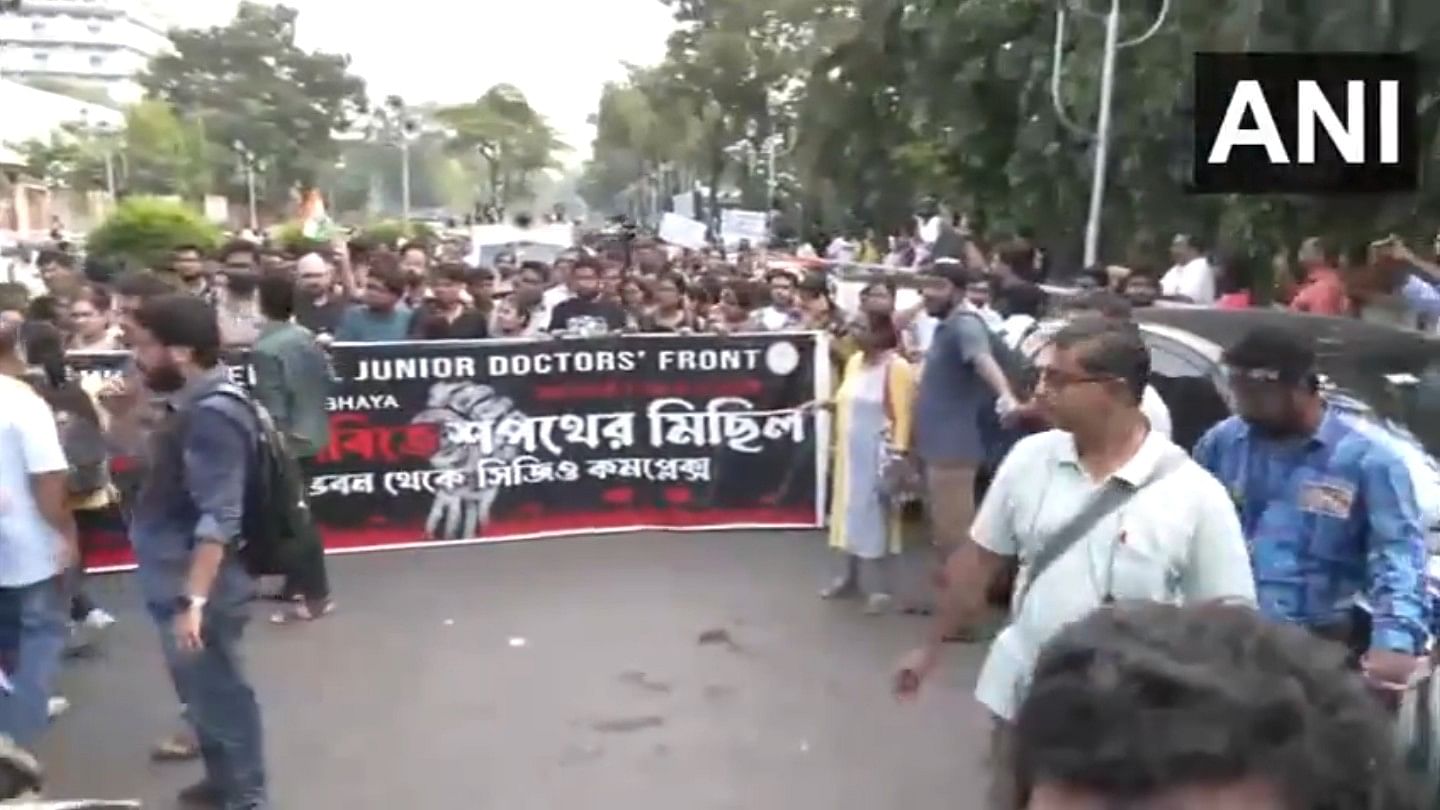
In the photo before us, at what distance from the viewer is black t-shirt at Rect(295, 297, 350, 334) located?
40.6 ft

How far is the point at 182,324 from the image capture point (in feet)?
19.3

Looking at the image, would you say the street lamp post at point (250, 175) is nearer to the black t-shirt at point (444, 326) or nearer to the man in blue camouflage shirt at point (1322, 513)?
the black t-shirt at point (444, 326)

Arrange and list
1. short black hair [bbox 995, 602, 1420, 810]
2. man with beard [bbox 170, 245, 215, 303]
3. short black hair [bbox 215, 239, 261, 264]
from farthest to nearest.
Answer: short black hair [bbox 215, 239, 261, 264], man with beard [bbox 170, 245, 215, 303], short black hair [bbox 995, 602, 1420, 810]

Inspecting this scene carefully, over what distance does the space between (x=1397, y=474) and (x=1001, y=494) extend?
37.1 inches

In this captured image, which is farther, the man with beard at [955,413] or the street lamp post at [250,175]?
the street lamp post at [250,175]

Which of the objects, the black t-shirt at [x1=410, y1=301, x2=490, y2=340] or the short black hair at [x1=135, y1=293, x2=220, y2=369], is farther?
the black t-shirt at [x1=410, y1=301, x2=490, y2=340]

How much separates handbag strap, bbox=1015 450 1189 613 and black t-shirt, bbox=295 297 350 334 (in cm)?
858

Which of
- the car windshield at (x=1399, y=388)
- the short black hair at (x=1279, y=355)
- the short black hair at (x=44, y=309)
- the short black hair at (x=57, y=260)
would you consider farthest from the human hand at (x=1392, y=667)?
the short black hair at (x=57, y=260)

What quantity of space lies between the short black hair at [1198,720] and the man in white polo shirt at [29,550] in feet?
17.7

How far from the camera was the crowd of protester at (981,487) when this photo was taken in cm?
135

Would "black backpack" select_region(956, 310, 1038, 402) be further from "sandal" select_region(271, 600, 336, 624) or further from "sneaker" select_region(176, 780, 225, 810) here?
"sneaker" select_region(176, 780, 225, 810)

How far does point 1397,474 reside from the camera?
4598mm

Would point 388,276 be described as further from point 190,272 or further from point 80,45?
point 80,45

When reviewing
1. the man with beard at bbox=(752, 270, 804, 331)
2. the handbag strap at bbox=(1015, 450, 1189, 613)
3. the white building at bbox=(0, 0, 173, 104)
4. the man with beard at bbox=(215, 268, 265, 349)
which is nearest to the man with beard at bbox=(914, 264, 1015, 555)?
the man with beard at bbox=(215, 268, 265, 349)
